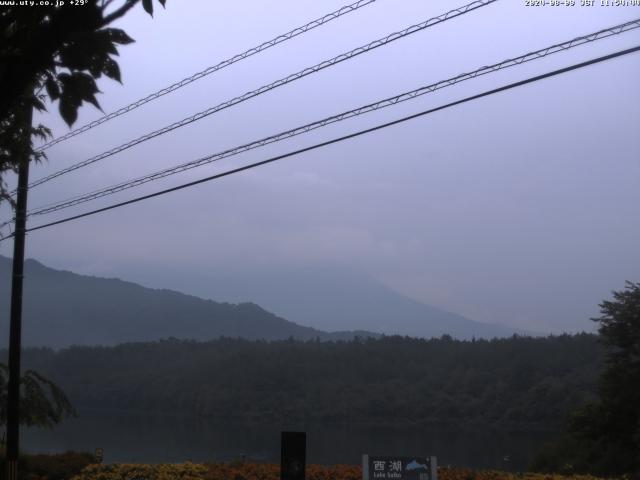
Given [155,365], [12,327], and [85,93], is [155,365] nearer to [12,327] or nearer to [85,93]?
[12,327]

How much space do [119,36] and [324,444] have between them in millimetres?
28448

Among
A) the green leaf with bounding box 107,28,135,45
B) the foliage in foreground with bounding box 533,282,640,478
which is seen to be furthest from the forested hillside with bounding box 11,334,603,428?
the green leaf with bounding box 107,28,135,45

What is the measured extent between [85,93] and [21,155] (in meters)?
3.28

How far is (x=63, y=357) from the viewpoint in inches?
3187

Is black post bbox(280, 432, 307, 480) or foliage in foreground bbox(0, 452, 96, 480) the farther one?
foliage in foreground bbox(0, 452, 96, 480)

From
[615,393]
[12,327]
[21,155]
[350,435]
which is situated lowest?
[350,435]

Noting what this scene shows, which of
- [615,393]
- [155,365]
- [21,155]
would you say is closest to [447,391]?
[615,393]

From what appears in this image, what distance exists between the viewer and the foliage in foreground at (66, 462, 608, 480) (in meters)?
13.6

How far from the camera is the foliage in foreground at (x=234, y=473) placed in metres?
13.6

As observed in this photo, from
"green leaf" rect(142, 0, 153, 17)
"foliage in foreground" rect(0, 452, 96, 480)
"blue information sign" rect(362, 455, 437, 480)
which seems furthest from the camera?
"foliage in foreground" rect(0, 452, 96, 480)

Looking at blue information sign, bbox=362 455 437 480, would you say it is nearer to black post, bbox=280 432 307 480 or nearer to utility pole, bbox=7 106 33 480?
black post, bbox=280 432 307 480

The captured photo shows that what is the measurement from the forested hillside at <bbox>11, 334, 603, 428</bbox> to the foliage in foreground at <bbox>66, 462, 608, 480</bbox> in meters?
18.4

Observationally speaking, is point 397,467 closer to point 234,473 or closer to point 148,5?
point 234,473

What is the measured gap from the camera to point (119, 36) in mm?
5305
